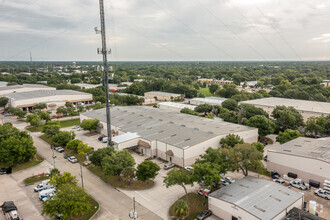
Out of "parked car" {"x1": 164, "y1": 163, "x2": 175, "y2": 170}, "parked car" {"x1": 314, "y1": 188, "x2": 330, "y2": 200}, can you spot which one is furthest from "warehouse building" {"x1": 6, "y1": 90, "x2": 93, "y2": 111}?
"parked car" {"x1": 314, "y1": 188, "x2": 330, "y2": 200}

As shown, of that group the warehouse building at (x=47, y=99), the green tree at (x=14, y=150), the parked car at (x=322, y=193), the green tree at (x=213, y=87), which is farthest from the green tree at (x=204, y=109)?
the warehouse building at (x=47, y=99)

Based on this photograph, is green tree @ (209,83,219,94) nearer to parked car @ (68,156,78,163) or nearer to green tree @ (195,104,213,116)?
green tree @ (195,104,213,116)

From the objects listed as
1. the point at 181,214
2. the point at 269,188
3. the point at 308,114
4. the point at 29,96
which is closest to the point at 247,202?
the point at 269,188

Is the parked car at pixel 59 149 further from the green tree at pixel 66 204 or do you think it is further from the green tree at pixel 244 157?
the green tree at pixel 244 157

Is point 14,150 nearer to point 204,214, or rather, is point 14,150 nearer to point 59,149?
point 59,149

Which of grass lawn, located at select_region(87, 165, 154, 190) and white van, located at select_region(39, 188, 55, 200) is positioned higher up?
white van, located at select_region(39, 188, 55, 200)
